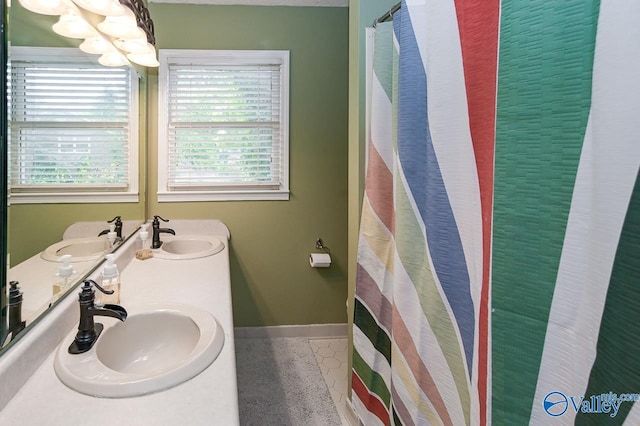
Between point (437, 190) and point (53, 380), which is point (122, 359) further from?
point (437, 190)

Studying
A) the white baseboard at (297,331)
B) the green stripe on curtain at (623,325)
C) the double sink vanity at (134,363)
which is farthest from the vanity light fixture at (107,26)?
the white baseboard at (297,331)

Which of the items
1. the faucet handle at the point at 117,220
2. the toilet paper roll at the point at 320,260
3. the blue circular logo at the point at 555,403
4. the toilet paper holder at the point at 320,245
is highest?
the faucet handle at the point at 117,220

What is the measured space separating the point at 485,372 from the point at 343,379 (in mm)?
1540

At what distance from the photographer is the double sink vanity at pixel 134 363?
58cm

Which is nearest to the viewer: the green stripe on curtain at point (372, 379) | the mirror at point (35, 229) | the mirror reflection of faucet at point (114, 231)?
the mirror at point (35, 229)

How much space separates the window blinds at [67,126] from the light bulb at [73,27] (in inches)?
3.9

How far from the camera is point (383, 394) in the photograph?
1156 mm

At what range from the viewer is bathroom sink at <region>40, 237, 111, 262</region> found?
92 centimetres

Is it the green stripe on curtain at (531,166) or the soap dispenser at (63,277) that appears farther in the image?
the soap dispenser at (63,277)

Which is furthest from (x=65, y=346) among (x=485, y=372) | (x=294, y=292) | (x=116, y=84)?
(x=294, y=292)

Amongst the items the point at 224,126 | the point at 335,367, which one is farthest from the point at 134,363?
the point at 224,126

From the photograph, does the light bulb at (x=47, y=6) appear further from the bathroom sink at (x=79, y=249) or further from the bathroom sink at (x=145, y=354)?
the bathroom sink at (x=145, y=354)

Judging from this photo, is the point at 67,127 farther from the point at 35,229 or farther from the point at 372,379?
the point at 372,379

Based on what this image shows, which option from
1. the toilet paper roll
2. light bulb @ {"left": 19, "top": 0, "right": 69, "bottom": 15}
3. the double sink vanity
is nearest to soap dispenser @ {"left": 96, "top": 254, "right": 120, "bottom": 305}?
the double sink vanity
